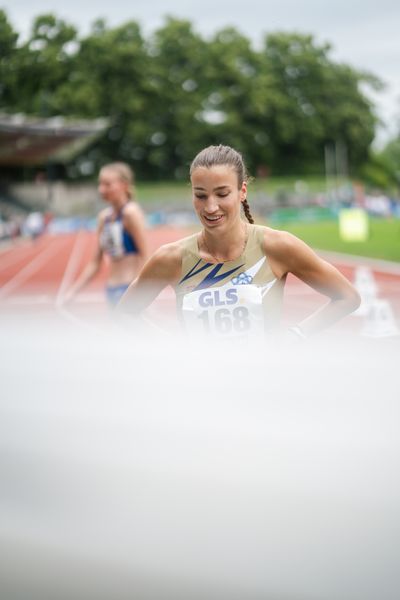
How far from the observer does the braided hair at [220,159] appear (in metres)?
2.08

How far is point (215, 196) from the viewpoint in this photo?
2.09 meters

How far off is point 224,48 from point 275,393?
82.0ft

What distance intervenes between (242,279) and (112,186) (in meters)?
2.79

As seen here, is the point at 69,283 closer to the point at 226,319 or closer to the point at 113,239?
the point at 113,239

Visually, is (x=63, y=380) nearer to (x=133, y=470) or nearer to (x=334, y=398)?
(x=133, y=470)

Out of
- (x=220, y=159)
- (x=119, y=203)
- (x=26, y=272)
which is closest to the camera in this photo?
(x=220, y=159)

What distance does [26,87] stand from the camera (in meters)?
4.07

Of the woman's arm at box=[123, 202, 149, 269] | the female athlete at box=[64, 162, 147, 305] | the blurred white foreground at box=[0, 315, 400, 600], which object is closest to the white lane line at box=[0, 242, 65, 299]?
the female athlete at box=[64, 162, 147, 305]

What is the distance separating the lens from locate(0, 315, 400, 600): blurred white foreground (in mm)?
1116

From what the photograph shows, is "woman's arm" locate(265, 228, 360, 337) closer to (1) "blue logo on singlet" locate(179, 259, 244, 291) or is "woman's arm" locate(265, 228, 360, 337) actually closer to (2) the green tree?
(1) "blue logo on singlet" locate(179, 259, 244, 291)

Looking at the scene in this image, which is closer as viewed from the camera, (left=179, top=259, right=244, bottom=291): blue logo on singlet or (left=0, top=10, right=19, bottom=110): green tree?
(left=179, top=259, right=244, bottom=291): blue logo on singlet

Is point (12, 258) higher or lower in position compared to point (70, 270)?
higher

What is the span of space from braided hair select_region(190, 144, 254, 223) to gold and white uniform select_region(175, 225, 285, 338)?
156 mm

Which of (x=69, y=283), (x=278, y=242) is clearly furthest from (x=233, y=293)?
(x=69, y=283)
